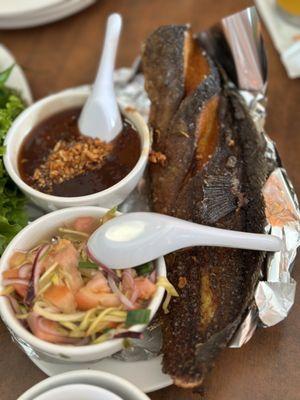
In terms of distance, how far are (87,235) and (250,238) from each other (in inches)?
18.2

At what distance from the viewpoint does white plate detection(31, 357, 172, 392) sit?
1403mm

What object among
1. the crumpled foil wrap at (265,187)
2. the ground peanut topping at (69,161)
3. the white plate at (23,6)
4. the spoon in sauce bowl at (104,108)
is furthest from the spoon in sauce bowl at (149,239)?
the white plate at (23,6)

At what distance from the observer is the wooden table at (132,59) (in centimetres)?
145

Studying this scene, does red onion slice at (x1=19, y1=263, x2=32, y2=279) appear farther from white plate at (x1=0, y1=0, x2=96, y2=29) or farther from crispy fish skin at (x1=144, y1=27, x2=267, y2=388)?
white plate at (x1=0, y1=0, x2=96, y2=29)

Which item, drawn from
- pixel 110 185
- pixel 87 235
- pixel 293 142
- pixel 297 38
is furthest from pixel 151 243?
pixel 297 38

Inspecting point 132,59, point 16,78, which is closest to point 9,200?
point 16,78

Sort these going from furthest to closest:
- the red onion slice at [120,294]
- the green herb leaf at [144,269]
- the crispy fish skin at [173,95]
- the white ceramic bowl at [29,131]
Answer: the crispy fish skin at [173,95], the white ceramic bowl at [29,131], the green herb leaf at [144,269], the red onion slice at [120,294]

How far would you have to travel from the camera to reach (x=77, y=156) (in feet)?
5.75

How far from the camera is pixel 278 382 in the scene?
1.45 m

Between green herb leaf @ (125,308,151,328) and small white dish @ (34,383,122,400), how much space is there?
17 centimetres

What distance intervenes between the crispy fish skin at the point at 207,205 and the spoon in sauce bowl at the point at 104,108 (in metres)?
0.15

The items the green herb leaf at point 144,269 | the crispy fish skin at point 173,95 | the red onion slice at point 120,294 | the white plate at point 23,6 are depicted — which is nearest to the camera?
the red onion slice at point 120,294

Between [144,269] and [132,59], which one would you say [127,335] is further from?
[132,59]

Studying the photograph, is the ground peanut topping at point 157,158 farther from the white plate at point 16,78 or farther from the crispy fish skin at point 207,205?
the white plate at point 16,78
